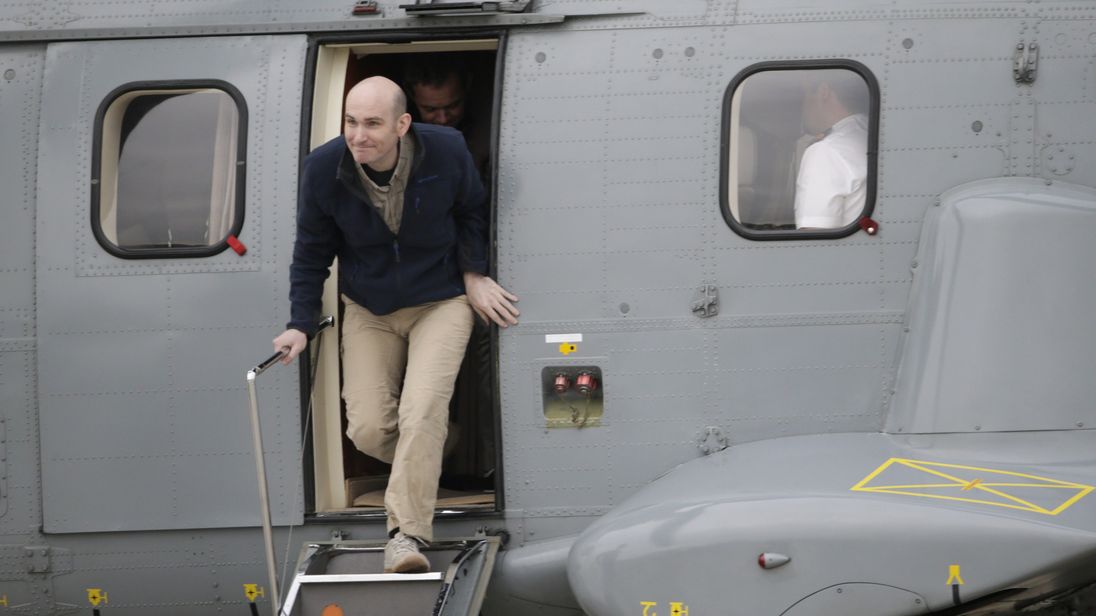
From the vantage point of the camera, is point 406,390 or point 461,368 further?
point 461,368

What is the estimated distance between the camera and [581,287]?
6.17m

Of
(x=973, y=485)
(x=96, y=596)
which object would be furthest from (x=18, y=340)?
(x=973, y=485)

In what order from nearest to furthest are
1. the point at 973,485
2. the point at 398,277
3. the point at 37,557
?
the point at 973,485 < the point at 398,277 < the point at 37,557

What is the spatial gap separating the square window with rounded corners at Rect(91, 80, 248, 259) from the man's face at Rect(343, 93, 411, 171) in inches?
34.0

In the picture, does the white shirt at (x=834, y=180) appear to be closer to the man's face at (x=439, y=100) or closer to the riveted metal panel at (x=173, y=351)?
the man's face at (x=439, y=100)

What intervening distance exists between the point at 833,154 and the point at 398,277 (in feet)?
6.47

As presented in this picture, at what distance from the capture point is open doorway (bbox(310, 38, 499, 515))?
6.49 metres

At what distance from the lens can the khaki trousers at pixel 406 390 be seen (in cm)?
596

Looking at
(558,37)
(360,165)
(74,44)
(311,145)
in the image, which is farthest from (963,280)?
(74,44)

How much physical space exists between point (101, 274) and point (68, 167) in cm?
53

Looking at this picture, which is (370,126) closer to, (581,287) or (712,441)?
(581,287)

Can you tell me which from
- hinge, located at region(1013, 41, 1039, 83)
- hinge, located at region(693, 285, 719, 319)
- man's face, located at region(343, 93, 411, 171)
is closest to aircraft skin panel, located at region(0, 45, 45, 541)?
man's face, located at region(343, 93, 411, 171)

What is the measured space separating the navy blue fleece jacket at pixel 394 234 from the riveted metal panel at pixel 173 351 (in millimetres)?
268

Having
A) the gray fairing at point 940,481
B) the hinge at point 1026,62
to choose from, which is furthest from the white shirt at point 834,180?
the hinge at point 1026,62
